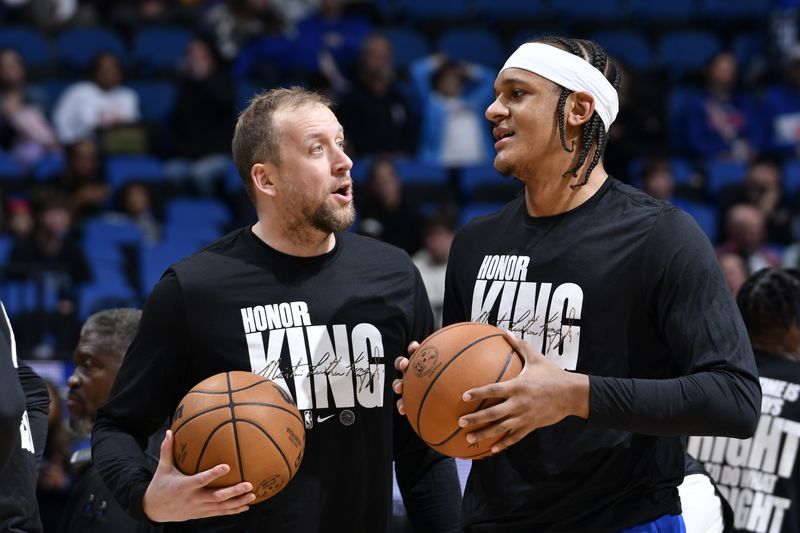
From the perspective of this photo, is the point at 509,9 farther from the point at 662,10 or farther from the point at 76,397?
the point at 76,397

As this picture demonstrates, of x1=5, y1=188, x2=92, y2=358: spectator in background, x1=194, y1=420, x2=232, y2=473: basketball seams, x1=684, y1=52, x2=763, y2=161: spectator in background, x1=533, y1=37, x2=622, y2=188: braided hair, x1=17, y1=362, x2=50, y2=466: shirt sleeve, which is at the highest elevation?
x1=533, y1=37, x2=622, y2=188: braided hair

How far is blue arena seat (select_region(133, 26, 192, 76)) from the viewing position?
44.1 feet

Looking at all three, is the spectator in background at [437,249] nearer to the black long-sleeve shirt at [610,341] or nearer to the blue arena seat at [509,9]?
the blue arena seat at [509,9]

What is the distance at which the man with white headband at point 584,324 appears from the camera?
120 inches

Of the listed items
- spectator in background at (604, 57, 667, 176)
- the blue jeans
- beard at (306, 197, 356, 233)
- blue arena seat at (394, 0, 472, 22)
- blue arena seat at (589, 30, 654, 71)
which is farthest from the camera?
blue arena seat at (394, 0, 472, 22)

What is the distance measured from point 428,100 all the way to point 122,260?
387 cm

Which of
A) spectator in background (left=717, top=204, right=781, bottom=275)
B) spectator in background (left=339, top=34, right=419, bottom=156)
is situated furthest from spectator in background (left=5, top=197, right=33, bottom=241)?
spectator in background (left=717, top=204, right=781, bottom=275)

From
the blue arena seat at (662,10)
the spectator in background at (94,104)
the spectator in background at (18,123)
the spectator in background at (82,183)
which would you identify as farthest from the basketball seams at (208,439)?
the blue arena seat at (662,10)

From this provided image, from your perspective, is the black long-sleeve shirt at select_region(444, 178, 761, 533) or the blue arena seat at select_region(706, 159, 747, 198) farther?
the blue arena seat at select_region(706, 159, 747, 198)

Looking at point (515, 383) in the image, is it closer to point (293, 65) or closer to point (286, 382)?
point (286, 382)

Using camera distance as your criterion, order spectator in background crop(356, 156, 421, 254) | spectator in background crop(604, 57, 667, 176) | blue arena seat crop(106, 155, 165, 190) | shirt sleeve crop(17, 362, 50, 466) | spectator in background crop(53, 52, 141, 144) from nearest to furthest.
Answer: shirt sleeve crop(17, 362, 50, 466), spectator in background crop(356, 156, 421, 254), blue arena seat crop(106, 155, 165, 190), spectator in background crop(604, 57, 667, 176), spectator in background crop(53, 52, 141, 144)

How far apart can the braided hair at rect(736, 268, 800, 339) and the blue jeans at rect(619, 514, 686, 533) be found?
157 centimetres

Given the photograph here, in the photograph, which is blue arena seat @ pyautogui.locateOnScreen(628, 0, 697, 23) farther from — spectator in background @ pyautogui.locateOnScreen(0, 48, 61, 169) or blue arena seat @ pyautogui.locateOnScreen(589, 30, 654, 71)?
spectator in background @ pyautogui.locateOnScreen(0, 48, 61, 169)

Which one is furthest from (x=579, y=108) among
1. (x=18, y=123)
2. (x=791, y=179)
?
(x=18, y=123)
